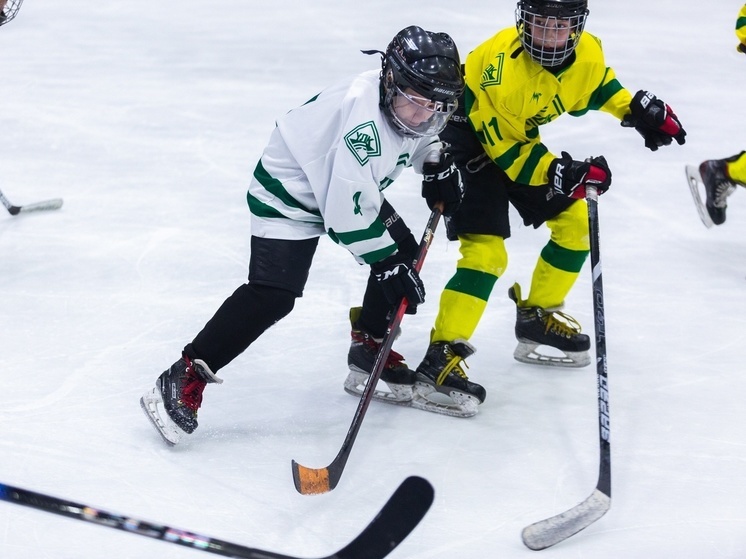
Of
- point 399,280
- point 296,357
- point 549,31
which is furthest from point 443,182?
point 296,357

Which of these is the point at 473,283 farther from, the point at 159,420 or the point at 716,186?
the point at 716,186

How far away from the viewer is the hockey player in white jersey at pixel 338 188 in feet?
7.23

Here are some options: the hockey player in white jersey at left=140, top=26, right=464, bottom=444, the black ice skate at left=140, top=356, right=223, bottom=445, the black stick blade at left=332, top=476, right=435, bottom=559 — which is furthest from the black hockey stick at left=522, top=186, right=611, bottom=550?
the black ice skate at left=140, top=356, right=223, bottom=445

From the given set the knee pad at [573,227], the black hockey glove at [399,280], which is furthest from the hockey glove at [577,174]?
the black hockey glove at [399,280]

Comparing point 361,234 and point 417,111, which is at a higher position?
A: point 417,111

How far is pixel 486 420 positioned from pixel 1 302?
1672mm

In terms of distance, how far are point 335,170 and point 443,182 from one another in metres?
0.45

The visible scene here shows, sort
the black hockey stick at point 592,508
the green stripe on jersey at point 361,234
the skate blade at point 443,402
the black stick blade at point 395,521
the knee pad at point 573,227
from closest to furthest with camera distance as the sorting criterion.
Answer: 1. the black stick blade at point 395,521
2. the black hockey stick at point 592,508
3. the green stripe on jersey at point 361,234
4. the skate blade at point 443,402
5. the knee pad at point 573,227

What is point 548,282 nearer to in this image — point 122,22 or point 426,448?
point 426,448

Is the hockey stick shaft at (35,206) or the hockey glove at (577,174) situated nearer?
the hockey glove at (577,174)

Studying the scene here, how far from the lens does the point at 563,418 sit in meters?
2.63

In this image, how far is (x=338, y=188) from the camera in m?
2.21

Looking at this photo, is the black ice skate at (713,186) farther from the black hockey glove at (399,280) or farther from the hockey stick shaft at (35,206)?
the hockey stick shaft at (35,206)

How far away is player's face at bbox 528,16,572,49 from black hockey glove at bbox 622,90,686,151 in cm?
37
